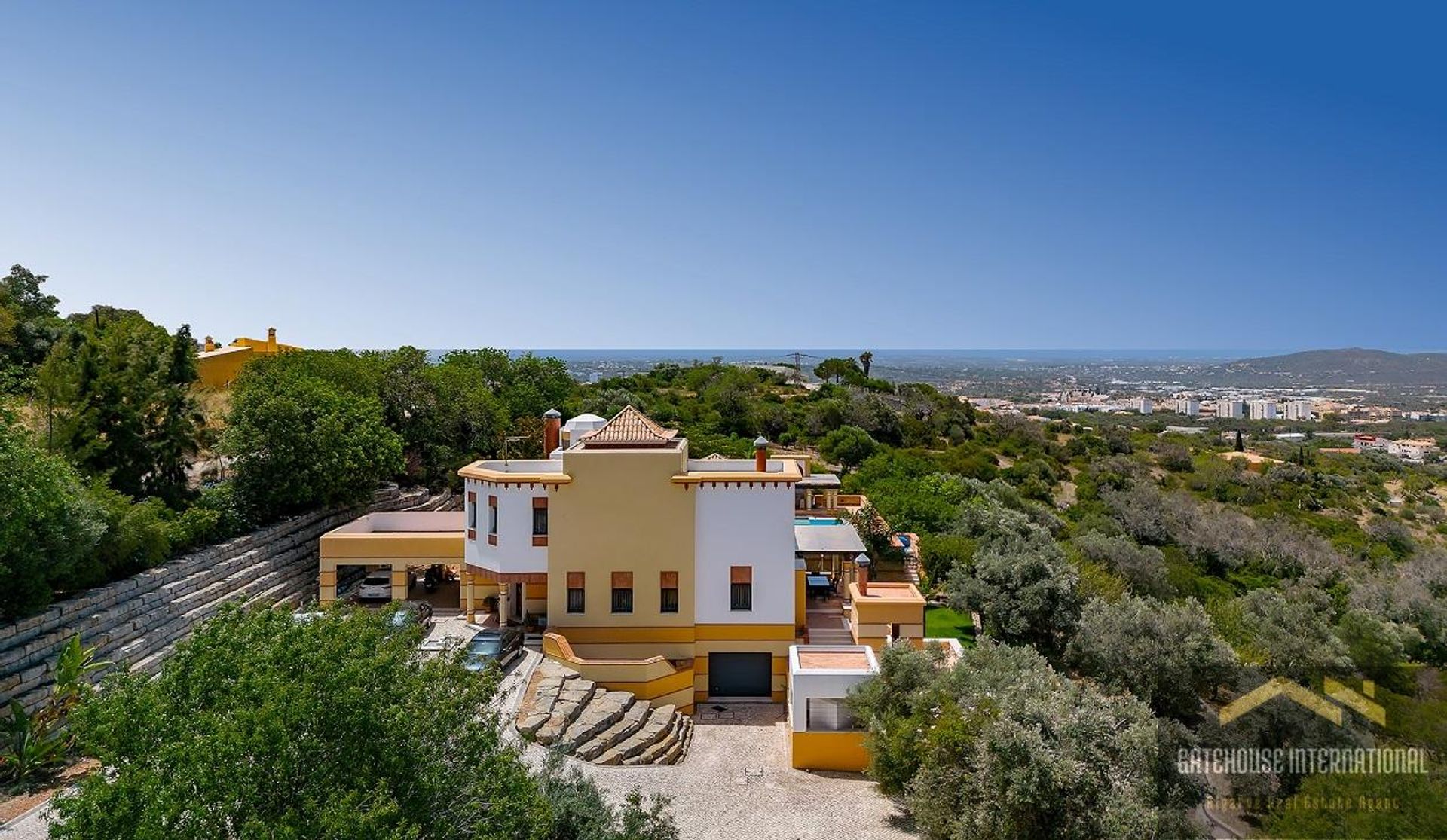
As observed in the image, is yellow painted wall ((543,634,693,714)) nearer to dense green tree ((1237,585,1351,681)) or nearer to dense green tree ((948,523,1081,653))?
dense green tree ((948,523,1081,653))

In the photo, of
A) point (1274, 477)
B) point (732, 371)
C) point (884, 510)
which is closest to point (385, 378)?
point (884, 510)

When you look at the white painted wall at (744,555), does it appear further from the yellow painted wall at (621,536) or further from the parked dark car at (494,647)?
the parked dark car at (494,647)

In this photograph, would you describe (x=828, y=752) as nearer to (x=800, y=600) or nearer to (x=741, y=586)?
(x=741, y=586)

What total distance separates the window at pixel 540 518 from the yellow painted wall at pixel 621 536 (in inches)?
13.7

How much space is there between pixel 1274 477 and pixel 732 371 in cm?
4090

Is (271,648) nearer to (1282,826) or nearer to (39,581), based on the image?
(39,581)

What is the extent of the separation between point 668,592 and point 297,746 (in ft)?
45.3

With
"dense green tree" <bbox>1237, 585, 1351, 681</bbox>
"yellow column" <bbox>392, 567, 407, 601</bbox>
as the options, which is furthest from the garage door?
"dense green tree" <bbox>1237, 585, 1351, 681</bbox>

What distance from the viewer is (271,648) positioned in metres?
9.48

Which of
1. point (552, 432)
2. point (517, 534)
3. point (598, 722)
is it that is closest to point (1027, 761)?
point (598, 722)

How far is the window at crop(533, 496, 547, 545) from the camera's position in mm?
22078

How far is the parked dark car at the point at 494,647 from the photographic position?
734 inches

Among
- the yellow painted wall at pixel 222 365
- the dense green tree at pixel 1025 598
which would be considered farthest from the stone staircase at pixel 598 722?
the yellow painted wall at pixel 222 365

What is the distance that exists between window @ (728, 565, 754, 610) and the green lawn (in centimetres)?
586
